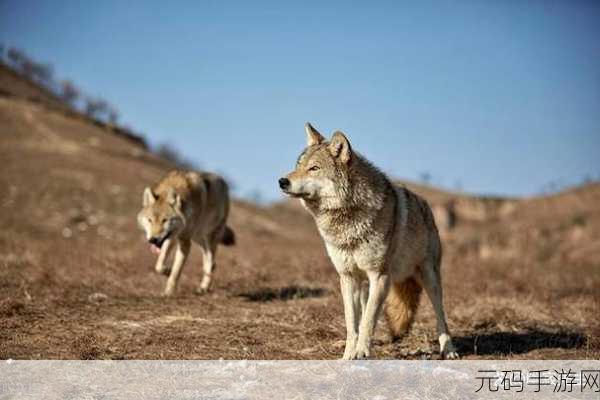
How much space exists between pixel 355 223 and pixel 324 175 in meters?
0.56

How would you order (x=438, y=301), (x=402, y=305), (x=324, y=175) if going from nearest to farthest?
(x=324, y=175), (x=438, y=301), (x=402, y=305)

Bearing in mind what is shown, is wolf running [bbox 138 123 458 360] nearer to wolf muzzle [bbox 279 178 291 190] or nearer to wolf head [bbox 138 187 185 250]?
wolf muzzle [bbox 279 178 291 190]

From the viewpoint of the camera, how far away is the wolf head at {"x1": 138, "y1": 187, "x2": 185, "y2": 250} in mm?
10288

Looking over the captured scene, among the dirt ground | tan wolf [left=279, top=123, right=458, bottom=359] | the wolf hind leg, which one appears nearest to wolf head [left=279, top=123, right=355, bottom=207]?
tan wolf [left=279, top=123, right=458, bottom=359]

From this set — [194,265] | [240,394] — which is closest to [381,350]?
[240,394]

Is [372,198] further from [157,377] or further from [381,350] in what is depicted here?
[157,377]

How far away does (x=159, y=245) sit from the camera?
10242 mm

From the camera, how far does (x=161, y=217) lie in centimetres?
1039

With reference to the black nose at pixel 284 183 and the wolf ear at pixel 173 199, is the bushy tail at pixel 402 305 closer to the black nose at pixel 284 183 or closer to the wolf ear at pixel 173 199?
the black nose at pixel 284 183

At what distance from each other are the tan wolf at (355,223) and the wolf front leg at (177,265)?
15.5ft

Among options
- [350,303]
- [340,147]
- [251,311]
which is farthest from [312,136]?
[251,311]

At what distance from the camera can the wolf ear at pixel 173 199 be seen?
10.6 meters

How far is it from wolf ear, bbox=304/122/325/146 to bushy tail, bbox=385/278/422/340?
1.86 meters

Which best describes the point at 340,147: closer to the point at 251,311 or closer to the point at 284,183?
the point at 284,183
